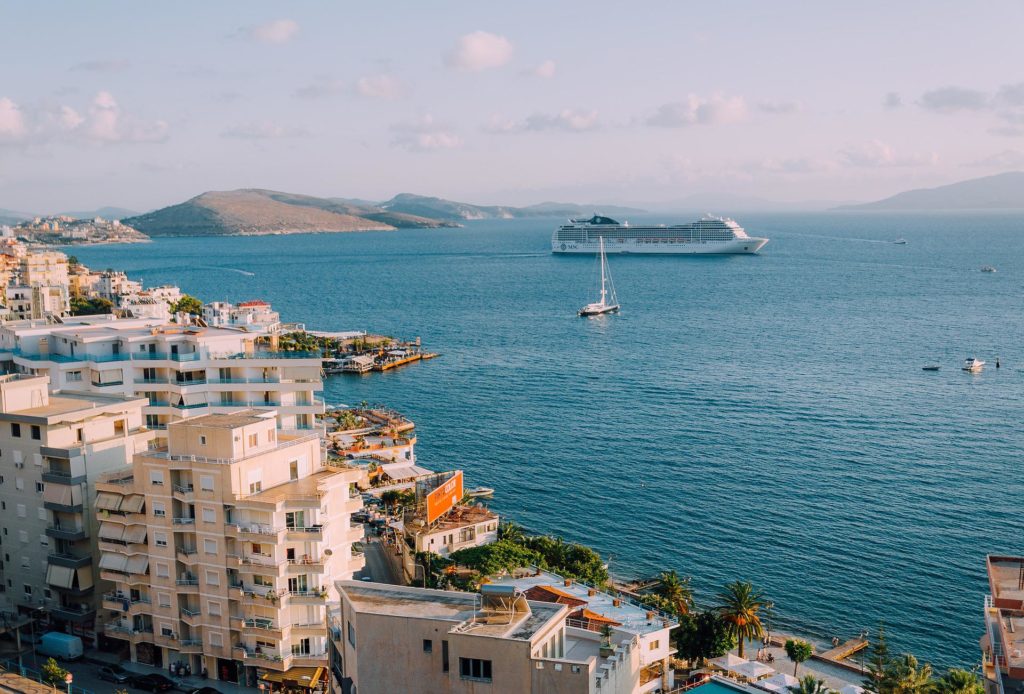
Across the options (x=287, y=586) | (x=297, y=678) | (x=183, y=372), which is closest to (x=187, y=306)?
(x=183, y=372)

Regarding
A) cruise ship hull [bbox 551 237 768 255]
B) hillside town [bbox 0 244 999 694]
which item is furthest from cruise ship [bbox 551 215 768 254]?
hillside town [bbox 0 244 999 694]

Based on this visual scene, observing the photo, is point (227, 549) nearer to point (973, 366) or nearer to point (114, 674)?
point (114, 674)

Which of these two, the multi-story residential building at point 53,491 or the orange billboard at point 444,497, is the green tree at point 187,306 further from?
the multi-story residential building at point 53,491

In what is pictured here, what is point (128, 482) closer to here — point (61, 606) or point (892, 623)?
point (61, 606)

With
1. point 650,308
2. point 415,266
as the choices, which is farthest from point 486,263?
point 650,308

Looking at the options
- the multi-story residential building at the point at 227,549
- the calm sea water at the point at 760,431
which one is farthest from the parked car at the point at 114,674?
the calm sea water at the point at 760,431

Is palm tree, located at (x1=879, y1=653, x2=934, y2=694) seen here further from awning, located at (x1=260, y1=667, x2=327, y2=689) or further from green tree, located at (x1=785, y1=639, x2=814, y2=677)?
awning, located at (x1=260, y1=667, x2=327, y2=689)
